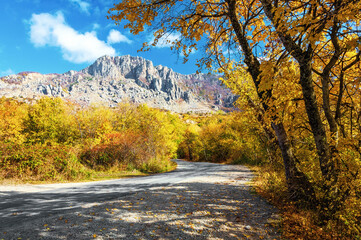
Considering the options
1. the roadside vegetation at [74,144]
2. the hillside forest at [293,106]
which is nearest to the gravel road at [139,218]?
the hillside forest at [293,106]

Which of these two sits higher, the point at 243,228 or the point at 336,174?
the point at 336,174

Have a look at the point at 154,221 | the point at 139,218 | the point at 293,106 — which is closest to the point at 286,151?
the point at 293,106

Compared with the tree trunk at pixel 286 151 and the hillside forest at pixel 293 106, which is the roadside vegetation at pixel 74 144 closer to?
the hillside forest at pixel 293 106

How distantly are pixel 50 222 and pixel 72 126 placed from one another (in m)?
15.8

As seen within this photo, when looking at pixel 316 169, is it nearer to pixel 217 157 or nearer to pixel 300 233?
pixel 300 233

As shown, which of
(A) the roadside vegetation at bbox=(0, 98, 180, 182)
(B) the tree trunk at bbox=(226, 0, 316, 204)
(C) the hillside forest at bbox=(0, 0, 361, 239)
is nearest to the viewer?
(C) the hillside forest at bbox=(0, 0, 361, 239)

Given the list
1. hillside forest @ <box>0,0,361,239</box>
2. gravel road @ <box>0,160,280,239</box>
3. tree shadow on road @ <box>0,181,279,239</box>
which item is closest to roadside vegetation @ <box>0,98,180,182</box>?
hillside forest @ <box>0,0,361,239</box>

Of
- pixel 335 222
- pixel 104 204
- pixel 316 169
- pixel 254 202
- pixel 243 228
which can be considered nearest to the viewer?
pixel 335 222

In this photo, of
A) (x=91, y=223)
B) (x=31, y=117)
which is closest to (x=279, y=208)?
(x=91, y=223)

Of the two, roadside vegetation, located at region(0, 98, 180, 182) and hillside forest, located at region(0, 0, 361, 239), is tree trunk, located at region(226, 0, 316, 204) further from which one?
→ roadside vegetation, located at region(0, 98, 180, 182)

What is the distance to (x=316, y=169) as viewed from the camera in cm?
451

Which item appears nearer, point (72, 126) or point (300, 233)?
point (300, 233)

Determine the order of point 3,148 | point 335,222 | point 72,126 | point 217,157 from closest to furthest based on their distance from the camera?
point 335,222, point 3,148, point 72,126, point 217,157

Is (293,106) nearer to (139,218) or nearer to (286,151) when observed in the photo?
(286,151)
